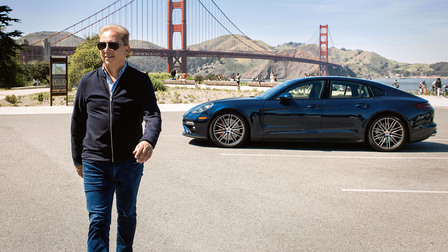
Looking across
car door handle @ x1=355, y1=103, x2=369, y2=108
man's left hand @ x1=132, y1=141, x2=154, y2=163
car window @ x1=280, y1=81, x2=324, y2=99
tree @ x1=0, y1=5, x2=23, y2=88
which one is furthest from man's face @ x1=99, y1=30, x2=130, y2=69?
tree @ x1=0, y1=5, x2=23, y2=88

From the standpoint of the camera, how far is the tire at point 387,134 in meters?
8.09

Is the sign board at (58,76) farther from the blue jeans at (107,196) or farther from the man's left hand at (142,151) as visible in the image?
the man's left hand at (142,151)

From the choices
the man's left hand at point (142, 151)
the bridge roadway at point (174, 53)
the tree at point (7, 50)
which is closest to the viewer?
the man's left hand at point (142, 151)

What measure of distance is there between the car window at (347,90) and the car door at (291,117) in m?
0.33

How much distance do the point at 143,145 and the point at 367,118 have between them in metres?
6.22

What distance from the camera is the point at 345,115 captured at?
8008mm

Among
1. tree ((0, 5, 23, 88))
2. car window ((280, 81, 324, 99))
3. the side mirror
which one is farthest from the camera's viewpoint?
tree ((0, 5, 23, 88))

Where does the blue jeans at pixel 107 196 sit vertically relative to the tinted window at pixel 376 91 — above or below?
below

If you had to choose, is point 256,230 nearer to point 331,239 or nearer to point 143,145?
point 331,239

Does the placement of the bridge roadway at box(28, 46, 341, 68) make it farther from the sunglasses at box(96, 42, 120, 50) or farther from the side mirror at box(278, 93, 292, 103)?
the sunglasses at box(96, 42, 120, 50)

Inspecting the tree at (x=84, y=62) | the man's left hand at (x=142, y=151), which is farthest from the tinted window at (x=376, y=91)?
the tree at (x=84, y=62)

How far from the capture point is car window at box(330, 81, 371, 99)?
816 centimetres

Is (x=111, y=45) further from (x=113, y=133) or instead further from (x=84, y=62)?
(x=84, y=62)

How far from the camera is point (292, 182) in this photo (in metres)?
5.73
